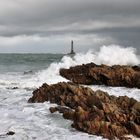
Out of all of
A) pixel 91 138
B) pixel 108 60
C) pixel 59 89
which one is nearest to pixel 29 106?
pixel 59 89

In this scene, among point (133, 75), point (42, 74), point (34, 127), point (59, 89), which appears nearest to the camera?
point (34, 127)

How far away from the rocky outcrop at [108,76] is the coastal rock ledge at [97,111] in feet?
21.4

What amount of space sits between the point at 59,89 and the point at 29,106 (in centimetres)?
147

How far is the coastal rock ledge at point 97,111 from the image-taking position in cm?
1121

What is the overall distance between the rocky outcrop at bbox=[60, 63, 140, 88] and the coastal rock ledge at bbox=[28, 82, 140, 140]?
257 inches

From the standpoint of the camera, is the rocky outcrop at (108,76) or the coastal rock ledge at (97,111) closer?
the coastal rock ledge at (97,111)

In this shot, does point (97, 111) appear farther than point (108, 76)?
No

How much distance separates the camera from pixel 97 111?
1213 cm

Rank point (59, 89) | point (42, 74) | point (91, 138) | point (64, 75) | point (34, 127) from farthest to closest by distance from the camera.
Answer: point (42, 74)
point (64, 75)
point (59, 89)
point (34, 127)
point (91, 138)

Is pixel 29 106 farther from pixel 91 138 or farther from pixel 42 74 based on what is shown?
pixel 42 74

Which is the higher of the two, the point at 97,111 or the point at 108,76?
the point at 97,111

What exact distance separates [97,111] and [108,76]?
1056 cm

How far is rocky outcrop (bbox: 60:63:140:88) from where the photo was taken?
71.5ft

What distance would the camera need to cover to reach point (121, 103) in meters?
13.4
